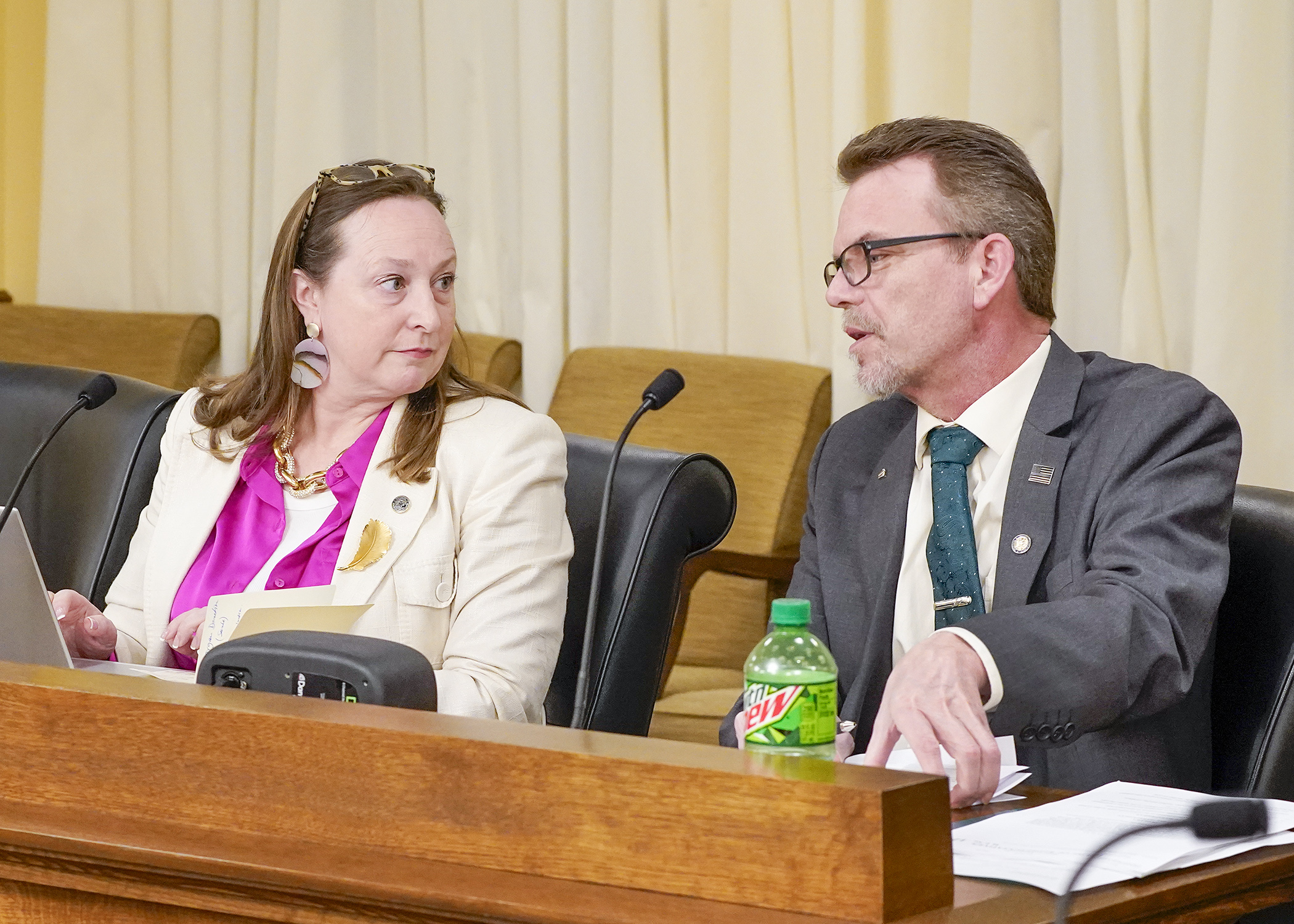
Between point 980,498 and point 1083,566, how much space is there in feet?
0.63

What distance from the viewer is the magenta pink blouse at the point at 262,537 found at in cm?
226

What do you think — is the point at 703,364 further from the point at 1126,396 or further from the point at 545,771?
the point at 545,771

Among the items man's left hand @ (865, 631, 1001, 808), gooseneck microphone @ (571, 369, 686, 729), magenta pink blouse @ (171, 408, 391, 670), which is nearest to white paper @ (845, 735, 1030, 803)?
man's left hand @ (865, 631, 1001, 808)

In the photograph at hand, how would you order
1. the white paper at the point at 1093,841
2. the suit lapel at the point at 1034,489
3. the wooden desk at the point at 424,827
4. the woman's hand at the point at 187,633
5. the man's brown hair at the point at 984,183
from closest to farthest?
the wooden desk at the point at 424,827
the white paper at the point at 1093,841
the suit lapel at the point at 1034,489
the man's brown hair at the point at 984,183
the woman's hand at the point at 187,633

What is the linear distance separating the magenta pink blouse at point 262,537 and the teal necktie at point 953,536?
82 centimetres

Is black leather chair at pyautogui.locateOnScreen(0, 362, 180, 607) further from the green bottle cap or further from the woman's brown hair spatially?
the green bottle cap

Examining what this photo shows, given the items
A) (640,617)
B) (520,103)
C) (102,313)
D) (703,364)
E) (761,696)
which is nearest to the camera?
(761,696)

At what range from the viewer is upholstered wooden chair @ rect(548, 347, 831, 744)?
3309 mm

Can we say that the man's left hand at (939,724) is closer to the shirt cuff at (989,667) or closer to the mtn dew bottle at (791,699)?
the shirt cuff at (989,667)

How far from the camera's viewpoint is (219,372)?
14.8ft

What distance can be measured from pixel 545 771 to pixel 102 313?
12.2 ft

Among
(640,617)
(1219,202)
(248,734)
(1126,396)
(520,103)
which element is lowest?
(640,617)

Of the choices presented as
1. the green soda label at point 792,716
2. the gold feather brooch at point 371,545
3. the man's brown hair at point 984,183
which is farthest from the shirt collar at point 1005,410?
the green soda label at point 792,716

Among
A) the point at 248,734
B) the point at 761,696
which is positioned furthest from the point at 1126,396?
the point at 248,734
